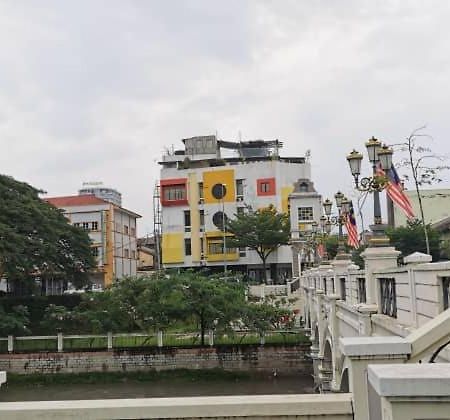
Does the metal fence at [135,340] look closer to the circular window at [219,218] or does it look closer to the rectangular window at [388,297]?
the rectangular window at [388,297]

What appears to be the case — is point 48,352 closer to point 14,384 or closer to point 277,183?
point 14,384

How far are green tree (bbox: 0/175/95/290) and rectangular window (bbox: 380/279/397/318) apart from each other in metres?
24.9

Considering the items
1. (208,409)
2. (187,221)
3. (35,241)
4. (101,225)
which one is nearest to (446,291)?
(208,409)

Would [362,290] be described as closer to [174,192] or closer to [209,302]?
[209,302]

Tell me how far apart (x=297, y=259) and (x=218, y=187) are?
1023 centimetres

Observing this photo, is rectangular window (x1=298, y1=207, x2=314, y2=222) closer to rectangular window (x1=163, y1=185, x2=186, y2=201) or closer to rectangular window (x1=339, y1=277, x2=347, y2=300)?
rectangular window (x1=163, y1=185, x2=186, y2=201)

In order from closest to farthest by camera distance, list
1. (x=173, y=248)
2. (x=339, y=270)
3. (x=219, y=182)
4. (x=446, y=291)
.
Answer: (x=446, y=291) → (x=339, y=270) → (x=219, y=182) → (x=173, y=248)

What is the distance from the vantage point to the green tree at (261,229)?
43312mm

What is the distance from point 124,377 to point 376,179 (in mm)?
19801

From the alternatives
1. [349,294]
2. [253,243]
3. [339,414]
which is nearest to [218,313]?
[349,294]

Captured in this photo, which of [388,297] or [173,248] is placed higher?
[173,248]

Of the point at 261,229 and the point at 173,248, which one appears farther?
the point at 173,248

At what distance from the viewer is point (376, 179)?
32.4 feet

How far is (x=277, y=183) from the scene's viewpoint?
47.5 m
